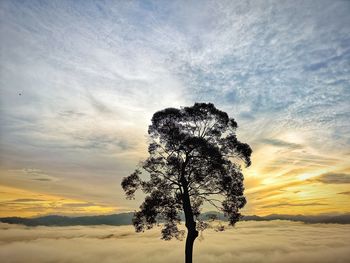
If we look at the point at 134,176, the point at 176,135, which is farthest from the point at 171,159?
the point at 134,176

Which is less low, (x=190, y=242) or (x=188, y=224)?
(x=188, y=224)

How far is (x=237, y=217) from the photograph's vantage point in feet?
86.8

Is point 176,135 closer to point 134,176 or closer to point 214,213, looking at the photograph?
point 134,176

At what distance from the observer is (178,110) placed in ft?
88.0

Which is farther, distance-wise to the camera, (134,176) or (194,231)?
(134,176)

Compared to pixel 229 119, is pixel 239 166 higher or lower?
lower

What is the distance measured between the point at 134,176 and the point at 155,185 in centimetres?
220

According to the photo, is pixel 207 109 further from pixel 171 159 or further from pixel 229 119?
pixel 171 159

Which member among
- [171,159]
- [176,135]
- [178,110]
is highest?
[178,110]

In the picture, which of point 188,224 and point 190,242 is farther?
point 188,224

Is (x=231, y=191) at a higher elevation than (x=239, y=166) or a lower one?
lower

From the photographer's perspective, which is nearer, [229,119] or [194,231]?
[194,231]

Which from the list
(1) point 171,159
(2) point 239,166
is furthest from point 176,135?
(2) point 239,166

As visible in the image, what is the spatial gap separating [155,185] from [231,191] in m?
6.51
